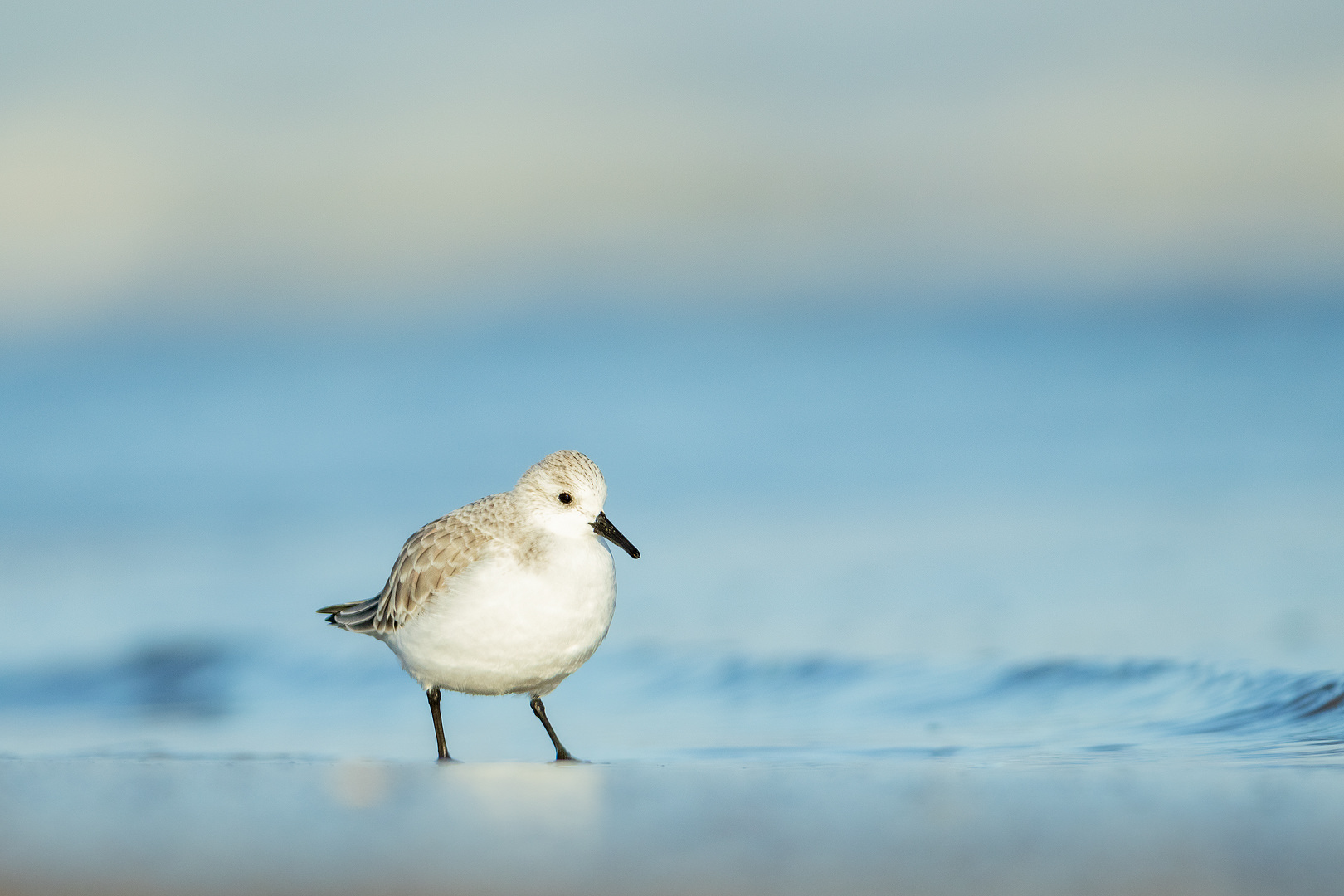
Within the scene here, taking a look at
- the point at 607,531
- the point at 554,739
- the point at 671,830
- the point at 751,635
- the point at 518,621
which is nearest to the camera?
A: the point at 671,830

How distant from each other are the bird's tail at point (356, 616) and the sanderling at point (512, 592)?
0.11 meters

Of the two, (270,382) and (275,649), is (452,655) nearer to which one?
(275,649)

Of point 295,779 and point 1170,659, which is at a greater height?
point 1170,659

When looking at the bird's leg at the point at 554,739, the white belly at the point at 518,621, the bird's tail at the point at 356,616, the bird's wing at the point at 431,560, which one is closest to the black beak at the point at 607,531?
the white belly at the point at 518,621

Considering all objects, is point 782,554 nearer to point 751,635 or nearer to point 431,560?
point 751,635

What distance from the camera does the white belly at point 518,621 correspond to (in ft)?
16.6

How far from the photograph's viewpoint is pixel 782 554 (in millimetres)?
8961

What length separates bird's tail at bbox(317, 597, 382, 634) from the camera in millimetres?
5758

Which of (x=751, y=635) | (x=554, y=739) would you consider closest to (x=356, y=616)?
(x=554, y=739)

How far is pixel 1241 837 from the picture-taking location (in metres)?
3.33

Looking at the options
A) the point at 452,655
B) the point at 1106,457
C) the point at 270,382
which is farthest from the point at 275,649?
the point at 270,382

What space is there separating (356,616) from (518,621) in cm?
107

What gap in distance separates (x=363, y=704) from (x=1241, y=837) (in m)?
4.31

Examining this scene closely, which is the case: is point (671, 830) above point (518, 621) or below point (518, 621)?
below
